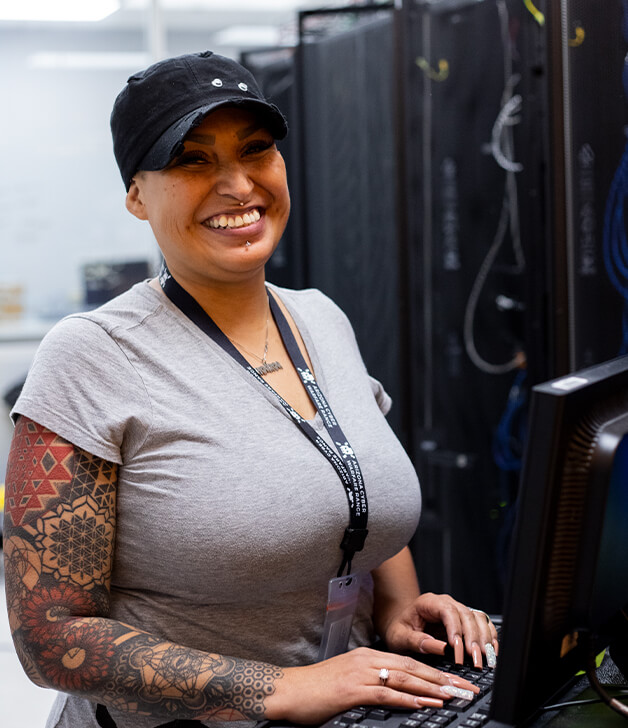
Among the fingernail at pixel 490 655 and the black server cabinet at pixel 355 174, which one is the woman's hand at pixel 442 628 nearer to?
the fingernail at pixel 490 655

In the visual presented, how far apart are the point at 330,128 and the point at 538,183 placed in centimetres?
123

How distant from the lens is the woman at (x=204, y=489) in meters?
1.09

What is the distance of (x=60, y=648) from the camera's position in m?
1.09

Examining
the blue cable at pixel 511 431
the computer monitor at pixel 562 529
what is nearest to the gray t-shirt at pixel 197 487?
the computer monitor at pixel 562 529

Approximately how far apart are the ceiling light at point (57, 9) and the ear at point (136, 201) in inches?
186

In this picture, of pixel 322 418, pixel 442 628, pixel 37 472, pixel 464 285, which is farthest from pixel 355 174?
pixel 37 472

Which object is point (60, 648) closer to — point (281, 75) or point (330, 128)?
point (330, 128)

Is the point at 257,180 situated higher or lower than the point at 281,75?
lower

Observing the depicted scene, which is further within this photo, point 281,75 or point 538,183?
point 281,75

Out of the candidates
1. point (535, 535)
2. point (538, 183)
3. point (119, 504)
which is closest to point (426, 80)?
point (538, 183)

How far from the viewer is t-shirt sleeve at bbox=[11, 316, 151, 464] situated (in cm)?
111

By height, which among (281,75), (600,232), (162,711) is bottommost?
(162,711)

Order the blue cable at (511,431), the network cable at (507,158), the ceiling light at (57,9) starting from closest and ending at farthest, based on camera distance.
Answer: the network cable at (507,158)
the blue cable at (511,431)
the ceiling light at (57,9)

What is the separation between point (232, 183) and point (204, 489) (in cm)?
43
